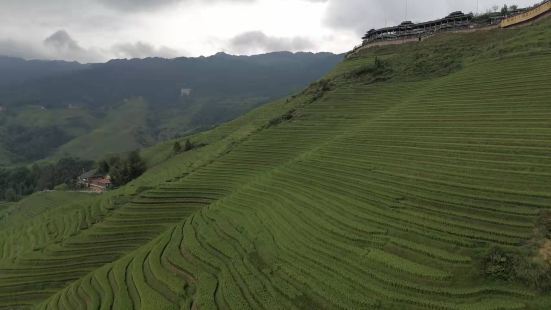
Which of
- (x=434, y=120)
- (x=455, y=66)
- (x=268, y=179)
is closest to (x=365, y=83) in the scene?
(x=455, y=66)

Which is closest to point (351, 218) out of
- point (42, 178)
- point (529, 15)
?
point (529, 15)

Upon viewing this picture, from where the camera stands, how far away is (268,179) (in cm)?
3619

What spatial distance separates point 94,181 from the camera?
90.4m

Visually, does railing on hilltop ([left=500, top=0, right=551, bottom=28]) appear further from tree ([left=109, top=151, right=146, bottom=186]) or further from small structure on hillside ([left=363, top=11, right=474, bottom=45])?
tree ([left=109, top=151, right=146, bottom=186])

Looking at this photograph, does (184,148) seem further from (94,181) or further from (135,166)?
(94,181)

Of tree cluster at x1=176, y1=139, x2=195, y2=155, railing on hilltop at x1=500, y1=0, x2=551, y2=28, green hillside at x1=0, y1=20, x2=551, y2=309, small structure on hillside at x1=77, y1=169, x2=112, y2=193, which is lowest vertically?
small structure on hillside at x1=77, y1=169, x2=112, y2=193

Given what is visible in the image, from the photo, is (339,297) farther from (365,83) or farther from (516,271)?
(365,83)

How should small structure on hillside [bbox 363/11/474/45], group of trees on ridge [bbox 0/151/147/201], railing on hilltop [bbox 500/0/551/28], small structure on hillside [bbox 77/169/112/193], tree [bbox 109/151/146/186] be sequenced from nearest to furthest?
railing on hilltop [bbox 500/0/551/28]
small structure on hillside [bbox 363/11/474/45]
tree [bbox 109/151/146/186]
small structure on hillside [bbox 77/169/112/193]
group of trees on ridge [bbox 0/151/147/201]

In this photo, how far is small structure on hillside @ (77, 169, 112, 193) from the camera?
8454cm

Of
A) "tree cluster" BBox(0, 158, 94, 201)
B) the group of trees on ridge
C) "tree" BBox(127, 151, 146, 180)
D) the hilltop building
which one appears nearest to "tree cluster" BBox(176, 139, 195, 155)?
"tree" BBox(127, 151, 146, 180)

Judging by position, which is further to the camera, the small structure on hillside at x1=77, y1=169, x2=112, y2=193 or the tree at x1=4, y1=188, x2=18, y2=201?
the tree at x1=4, y1=188, x2=18, y2=201

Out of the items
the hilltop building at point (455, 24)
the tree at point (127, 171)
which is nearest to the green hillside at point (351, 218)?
the hilltop building at point (455, 24)

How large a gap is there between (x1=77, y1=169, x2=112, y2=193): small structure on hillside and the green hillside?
119 ft

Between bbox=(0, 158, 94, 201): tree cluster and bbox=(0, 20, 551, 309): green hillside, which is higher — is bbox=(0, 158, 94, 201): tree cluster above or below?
below
